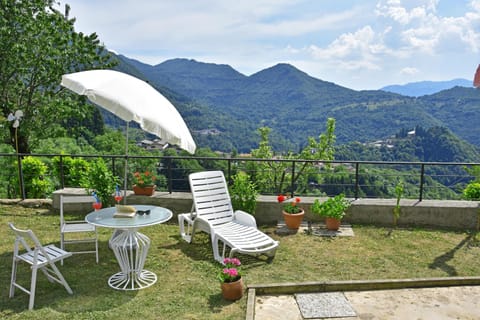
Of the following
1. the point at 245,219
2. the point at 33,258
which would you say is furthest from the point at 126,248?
the point at 245,219

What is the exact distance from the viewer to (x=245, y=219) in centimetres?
572

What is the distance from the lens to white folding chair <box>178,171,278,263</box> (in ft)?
16.7

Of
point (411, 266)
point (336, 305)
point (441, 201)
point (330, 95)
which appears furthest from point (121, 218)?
point (330, 95)

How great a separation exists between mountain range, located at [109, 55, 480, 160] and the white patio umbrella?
58.9 m

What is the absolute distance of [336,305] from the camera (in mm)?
3846

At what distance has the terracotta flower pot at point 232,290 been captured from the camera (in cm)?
395

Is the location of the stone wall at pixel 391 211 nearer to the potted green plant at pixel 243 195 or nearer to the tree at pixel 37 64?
the potted green plant at pixel 243 195

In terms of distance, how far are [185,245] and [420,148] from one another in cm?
6558

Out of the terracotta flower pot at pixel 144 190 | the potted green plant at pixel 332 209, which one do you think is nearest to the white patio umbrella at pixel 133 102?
the terracotta flower pot at pixel 144 190

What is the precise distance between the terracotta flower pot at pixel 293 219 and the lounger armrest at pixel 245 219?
2.63 ft

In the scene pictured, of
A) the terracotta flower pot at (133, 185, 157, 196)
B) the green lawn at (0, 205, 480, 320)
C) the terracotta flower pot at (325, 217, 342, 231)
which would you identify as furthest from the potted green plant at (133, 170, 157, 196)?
the terracotta flower pot at (325, 217, 342, 231)

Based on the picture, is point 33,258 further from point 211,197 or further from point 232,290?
point 211,197

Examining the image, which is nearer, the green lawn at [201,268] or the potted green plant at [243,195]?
the green lawn at [201,268]

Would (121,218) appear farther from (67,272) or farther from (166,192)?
(166,192)
